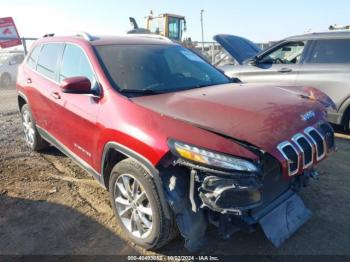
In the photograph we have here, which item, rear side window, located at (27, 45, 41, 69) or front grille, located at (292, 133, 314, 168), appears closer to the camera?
front grille, located at (292, 133, 314, 168)

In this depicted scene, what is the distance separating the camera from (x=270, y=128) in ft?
8.37

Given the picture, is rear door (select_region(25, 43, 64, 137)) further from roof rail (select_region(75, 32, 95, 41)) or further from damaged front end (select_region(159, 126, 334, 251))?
damaged front end (select_region(159, 126, 334, 251))

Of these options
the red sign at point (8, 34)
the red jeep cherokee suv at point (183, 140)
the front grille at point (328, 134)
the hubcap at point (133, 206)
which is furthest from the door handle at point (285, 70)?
the red sign at point (8, 34)

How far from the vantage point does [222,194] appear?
232 cm

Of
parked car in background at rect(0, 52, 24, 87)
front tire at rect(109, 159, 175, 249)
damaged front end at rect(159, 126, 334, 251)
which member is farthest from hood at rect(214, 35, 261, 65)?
parked car in background at rect(0, 52, 24, 87)

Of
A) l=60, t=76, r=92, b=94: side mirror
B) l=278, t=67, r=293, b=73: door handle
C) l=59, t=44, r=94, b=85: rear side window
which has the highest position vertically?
l=59, t=44, r=94, b=85: rear side window

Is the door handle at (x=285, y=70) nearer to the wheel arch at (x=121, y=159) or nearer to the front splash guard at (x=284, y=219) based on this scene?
the front splash guard at (x=284, y=219)

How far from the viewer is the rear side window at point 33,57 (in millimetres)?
5116

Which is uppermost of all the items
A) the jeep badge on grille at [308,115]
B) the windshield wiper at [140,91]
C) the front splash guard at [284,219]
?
the windshield wiper at [140,91]

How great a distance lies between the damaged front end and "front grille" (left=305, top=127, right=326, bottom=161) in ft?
1.20

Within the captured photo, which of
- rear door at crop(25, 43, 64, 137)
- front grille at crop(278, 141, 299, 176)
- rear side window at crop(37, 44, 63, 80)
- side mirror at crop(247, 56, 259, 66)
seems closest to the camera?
front grille at crop(278, 141, 299, 176)

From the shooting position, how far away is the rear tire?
5230 millimetres

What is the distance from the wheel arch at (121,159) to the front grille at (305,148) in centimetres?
94

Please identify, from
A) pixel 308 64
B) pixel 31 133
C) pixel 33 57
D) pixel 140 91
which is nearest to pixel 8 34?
pixel 33 57
